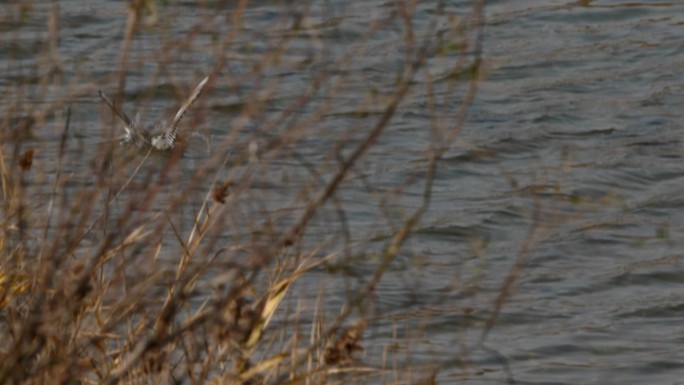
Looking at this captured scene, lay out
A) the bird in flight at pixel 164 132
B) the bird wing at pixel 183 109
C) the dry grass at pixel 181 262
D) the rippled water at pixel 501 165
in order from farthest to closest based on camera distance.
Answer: the rippled water at pixel 501 165 → the bird in flight at pixel 164 132 → the bird wing at pixel 183 109 → the dry grass at pixel 181 262

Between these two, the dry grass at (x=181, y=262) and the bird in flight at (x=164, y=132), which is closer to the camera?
the dry grass at (x=181, y=262)

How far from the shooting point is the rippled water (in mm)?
5625

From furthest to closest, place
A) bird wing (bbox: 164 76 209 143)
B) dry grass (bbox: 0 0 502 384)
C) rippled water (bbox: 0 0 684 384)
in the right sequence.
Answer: rippled water (bbox: 0 0 684 384) < bird wing (bbox: 164 76 209 143) < dry grass (bbox: 0 0 502 384)

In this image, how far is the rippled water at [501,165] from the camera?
5.62m

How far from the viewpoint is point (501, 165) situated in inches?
308

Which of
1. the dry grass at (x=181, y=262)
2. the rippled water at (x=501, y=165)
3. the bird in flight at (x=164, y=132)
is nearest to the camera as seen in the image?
the dry grass at (x=181, y=262)

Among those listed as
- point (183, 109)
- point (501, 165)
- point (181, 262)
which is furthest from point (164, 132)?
point (501, 165)

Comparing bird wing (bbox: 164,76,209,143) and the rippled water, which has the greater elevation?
bird wing (bbox: 164,76,209,143)

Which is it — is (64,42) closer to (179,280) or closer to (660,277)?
(660,277)

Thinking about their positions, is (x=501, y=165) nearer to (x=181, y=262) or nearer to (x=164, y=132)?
(x=164, y=132)

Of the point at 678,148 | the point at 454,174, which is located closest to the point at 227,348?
the point at 454,174

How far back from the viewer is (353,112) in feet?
26.8

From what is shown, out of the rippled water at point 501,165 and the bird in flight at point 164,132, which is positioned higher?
the bird in flight at point 164,132

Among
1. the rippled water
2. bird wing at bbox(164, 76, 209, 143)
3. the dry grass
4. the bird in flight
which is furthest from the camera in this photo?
the rippled water
